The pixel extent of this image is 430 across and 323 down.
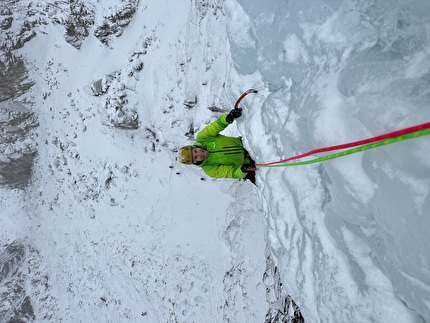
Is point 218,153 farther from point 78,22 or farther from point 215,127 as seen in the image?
point 78,22

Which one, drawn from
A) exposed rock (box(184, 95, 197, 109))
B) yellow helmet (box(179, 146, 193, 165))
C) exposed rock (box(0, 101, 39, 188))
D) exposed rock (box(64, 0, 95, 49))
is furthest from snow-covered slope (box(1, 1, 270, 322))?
yellow helmet (box(179, 146, 193, 165))

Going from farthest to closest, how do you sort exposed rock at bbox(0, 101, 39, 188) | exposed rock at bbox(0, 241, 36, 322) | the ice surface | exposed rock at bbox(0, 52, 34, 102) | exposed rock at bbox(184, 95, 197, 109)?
exposed rock at bbox(0, 101, 39, 188) → exposed rock at bbox(0, 52, 34, 102) → exposed rock at bbox(0, 241, 36, 322) → exposed rock at bbox(184, 95, 197, 109) → the ice surface

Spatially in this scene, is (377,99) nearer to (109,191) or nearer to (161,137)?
(161,137)

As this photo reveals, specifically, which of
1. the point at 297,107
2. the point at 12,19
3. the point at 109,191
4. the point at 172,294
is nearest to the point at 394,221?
the point at 297,107

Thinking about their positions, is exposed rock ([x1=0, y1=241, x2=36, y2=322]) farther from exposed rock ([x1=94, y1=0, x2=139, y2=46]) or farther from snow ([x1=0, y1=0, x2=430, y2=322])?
exposed rock ([x1=94, y1=0, x2=139, y2=46])

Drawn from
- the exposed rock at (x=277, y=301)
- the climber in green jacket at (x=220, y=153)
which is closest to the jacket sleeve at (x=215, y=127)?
the climber in green jacket at (x=220, y=153)

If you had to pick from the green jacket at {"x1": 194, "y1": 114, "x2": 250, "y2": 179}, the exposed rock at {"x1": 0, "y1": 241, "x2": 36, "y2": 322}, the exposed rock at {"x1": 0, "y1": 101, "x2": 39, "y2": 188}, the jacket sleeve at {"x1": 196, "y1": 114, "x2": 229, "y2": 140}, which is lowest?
the exposed rock at {"x1": 0, "y1": 241, "x2": 36, "y2": 322}

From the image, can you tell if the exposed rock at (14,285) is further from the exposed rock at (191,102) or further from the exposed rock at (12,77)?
the exposed rock at (191,102)

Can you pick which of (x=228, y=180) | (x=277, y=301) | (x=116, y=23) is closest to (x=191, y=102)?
(x=228, y=180)
